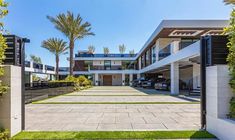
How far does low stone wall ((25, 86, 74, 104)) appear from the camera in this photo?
15511mm

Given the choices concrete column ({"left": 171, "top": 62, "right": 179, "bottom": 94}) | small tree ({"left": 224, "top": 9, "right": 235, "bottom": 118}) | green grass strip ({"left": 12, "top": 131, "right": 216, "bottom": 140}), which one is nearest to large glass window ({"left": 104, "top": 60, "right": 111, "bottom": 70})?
concrete column ({"left": 171, "top": 62, "right": 179, "bottom": 94})

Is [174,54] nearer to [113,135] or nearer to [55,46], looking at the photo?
[113,135]

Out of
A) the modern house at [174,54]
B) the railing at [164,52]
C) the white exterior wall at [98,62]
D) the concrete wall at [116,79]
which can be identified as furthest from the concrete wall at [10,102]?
the concrete wall at [116,79]

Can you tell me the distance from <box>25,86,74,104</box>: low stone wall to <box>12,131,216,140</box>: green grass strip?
8864mm

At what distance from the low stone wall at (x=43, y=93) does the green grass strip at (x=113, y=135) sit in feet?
29.1

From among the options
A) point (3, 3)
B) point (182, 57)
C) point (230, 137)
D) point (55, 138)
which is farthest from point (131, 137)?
point (182, 57)

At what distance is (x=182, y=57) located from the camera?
18719 millimetres

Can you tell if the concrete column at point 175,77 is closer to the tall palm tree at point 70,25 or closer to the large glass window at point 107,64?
the tall palm tree at point 70,25

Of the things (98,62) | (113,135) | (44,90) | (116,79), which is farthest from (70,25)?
(113,135)

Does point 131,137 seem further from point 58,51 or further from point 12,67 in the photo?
point 58,51

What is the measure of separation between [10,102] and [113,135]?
284 cm

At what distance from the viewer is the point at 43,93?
1864cm

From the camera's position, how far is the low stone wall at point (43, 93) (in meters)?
15.5

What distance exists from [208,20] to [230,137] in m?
19.2
